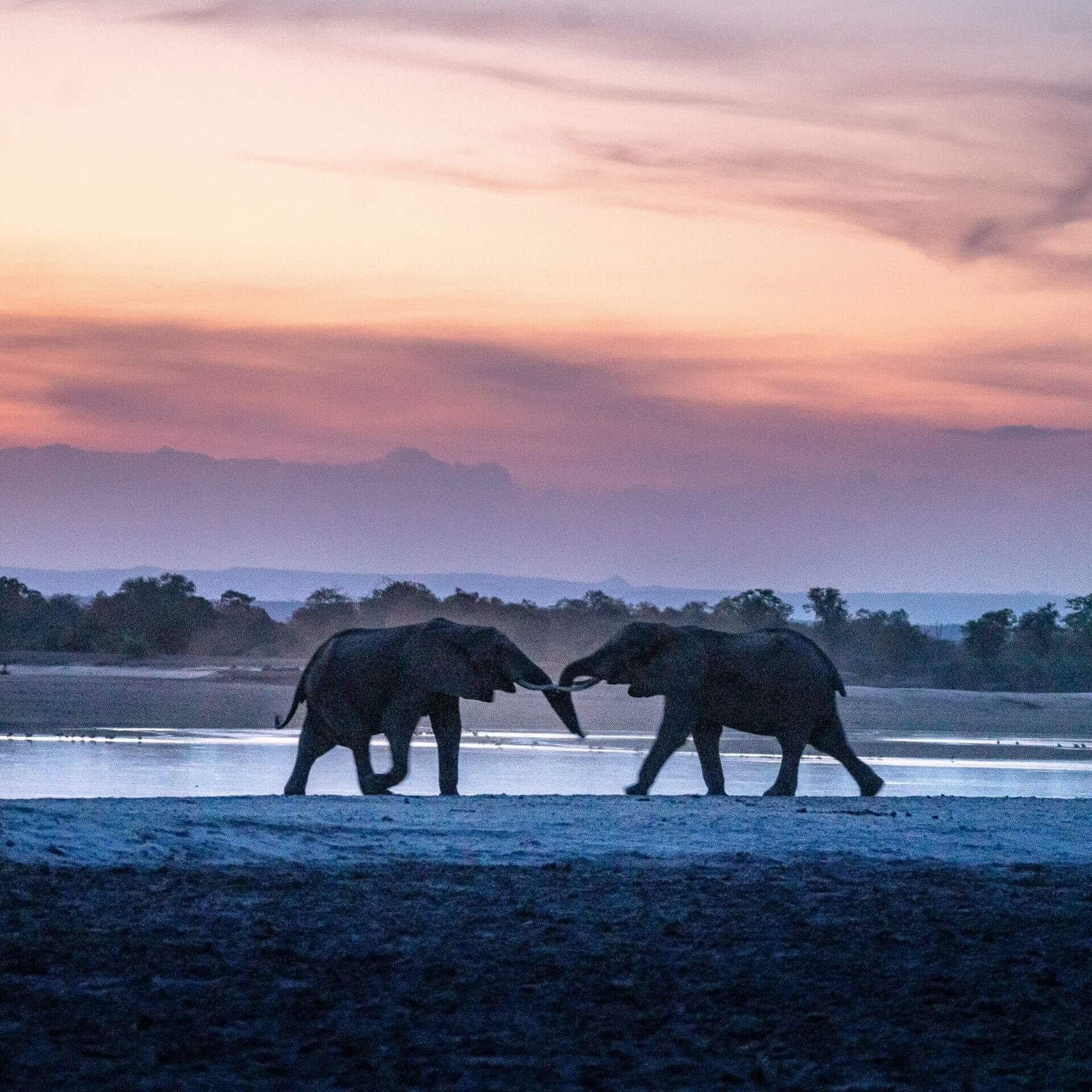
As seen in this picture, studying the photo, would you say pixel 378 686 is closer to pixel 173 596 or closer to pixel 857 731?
pixel 857 731

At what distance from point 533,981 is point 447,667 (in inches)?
429

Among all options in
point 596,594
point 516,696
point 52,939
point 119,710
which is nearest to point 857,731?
point 516,696

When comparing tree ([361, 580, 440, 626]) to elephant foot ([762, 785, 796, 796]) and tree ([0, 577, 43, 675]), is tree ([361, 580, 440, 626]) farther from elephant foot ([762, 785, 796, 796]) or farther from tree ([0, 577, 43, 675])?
elephant foot ([762, 785, 796, 796])

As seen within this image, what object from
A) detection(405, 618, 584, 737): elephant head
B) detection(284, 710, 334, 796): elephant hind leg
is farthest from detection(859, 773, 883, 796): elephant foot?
detection(284, 710, 334, 796): elephant hind leg

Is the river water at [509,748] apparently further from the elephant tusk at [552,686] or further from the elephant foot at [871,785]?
the elephant tusk at [552,686]

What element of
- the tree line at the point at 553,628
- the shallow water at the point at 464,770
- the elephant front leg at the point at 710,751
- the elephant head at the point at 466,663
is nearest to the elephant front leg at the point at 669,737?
the elephant front leg at the point at 710,751

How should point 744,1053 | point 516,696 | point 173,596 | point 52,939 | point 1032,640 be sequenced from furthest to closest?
point 173,596 → point 1032,640 → point 516,696 → point 52,939 → point 744,1053

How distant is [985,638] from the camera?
249ft

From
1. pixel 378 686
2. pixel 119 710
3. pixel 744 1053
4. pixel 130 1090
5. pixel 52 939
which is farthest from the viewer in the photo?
pixel 119 710

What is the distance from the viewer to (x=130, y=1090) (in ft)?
23.2

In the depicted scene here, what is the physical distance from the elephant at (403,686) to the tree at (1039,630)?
56784 mm

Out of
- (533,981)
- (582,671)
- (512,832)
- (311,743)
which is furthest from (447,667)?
(533,981)

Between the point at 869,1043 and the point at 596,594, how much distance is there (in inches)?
3233

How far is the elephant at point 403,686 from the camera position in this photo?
19906mm
